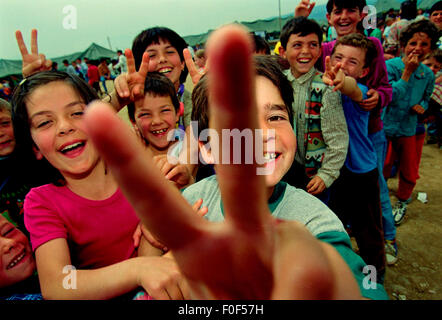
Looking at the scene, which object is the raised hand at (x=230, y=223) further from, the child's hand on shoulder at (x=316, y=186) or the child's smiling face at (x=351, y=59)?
the child's smiling face at (x=351, y=59)

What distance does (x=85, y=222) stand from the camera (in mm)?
915

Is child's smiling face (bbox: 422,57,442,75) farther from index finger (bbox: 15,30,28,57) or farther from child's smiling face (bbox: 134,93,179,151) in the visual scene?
index finger (bbox: 15,30,28,57)

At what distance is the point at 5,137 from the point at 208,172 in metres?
1.02

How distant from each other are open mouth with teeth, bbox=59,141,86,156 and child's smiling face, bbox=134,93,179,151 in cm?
49

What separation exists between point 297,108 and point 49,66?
4.59 ft

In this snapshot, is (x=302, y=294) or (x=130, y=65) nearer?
(x=302, y=294)

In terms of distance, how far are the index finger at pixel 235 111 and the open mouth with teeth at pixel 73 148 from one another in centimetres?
81

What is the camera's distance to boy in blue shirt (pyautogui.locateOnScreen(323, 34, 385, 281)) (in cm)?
155

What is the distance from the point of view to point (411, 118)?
2.30 metres

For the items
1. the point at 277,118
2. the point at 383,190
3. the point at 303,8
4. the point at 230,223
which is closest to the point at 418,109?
the point at 383,190

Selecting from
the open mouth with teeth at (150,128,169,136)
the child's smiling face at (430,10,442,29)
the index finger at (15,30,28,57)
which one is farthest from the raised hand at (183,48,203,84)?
the child's smiling face at (430,10,442,29)

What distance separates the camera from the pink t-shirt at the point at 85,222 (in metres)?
0.85
